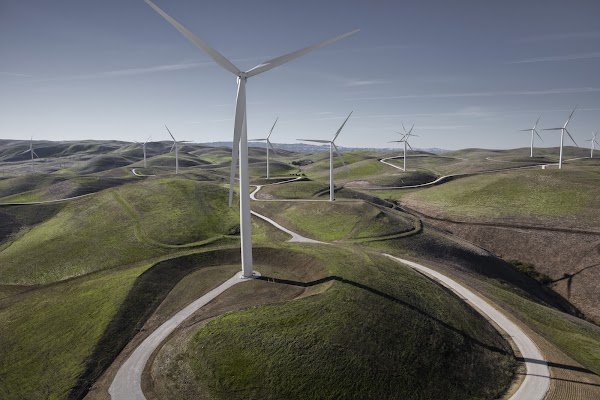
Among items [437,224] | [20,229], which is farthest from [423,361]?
[20,229]

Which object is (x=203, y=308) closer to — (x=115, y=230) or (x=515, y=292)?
(x=115, y=230)

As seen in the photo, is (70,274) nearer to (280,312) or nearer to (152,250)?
(152,250)

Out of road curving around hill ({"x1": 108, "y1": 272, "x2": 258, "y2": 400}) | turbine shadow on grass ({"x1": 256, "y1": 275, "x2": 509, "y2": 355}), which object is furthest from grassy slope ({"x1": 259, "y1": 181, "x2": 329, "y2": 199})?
road curving around hill ({"x1": 108, "y1": 272, "x2": 258, "y2": 400})

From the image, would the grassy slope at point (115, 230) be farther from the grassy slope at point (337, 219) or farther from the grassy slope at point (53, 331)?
the grassy slope at point (337, 219)

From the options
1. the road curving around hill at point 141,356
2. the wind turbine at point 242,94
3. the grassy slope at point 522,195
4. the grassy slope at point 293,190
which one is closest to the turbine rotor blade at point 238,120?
the wind turbine at point 242,94

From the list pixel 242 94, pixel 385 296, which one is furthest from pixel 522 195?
pixel 242 94
